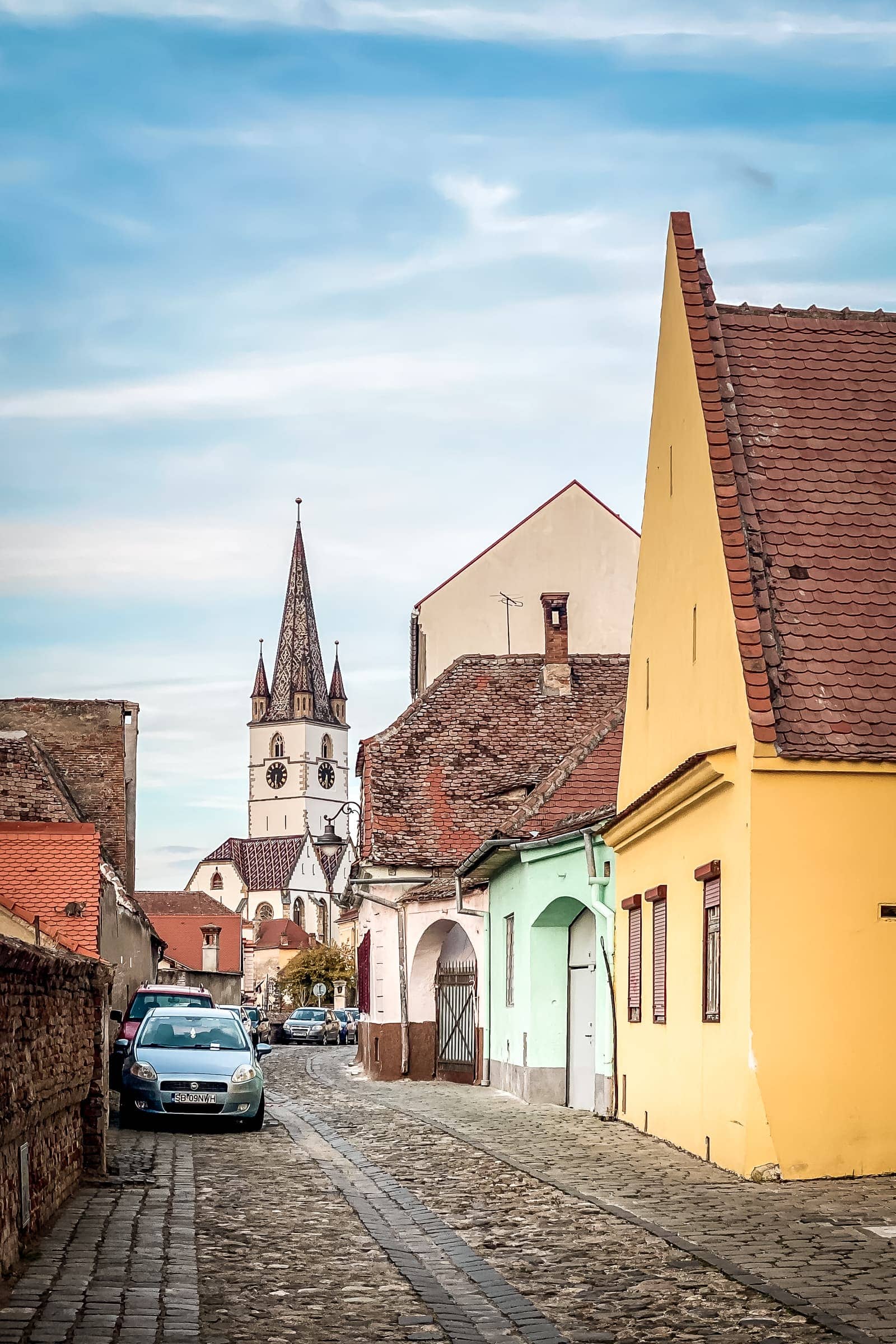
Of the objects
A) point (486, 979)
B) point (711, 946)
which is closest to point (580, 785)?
point (486, 979)

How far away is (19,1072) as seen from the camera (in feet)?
32.3

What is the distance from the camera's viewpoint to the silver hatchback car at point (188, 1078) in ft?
65.0

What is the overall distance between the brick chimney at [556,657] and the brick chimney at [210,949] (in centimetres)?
4278

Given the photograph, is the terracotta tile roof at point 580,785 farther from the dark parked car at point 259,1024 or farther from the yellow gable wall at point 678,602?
the dark parked car at point 259,1024

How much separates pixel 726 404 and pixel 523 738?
1963cm

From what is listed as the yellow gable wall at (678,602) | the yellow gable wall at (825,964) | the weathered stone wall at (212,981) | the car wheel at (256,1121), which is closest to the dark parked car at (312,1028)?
the weathered stone wall at (212,981)

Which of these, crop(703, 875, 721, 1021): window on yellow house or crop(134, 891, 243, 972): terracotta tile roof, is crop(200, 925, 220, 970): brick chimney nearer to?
crop(134, 891, 243, 972): terracotta tile roof

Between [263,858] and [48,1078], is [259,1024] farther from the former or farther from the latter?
[263,858]

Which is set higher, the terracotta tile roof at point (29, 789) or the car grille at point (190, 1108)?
the terracotta tile roof at point (29, 789)

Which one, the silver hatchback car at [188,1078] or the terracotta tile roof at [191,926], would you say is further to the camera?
the terracotta tile roof at [191,926]

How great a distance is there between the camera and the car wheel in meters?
20.1

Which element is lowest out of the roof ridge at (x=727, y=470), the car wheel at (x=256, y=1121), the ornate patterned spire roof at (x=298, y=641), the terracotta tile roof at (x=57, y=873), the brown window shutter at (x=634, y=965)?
the car wheel at (x=256, y=1121)

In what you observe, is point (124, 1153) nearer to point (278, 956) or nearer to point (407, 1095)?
point (407, 1095)

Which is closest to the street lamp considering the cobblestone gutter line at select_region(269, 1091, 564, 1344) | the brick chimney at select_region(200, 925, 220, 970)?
the cobblestone gutter line at select_region(269, 1091, 564, 1344)
